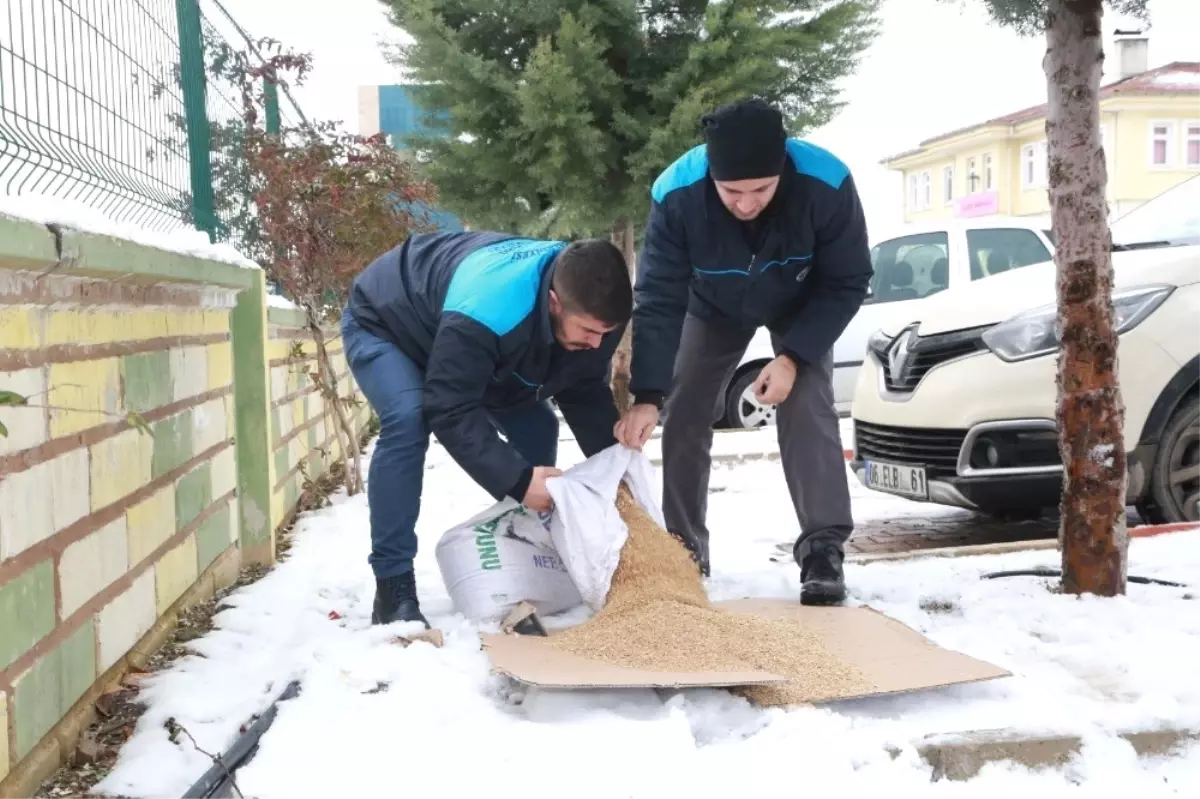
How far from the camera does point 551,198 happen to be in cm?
1028

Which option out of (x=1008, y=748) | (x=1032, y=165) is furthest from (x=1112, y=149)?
(x=1008, y=748)

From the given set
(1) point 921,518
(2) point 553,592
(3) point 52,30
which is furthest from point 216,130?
(1) point 921,518

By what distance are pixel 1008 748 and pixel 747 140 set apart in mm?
1672

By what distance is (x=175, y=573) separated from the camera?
3188 millimetres

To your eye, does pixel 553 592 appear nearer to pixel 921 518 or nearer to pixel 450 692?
pixel 450 692

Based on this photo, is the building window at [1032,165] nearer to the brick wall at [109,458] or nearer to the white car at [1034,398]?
the white car at [1034,398]

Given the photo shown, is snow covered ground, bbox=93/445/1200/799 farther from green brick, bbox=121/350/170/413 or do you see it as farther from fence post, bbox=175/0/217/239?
fence post, bbox=175/0/217/239

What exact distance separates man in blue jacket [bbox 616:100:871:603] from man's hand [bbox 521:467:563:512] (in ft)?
1.03

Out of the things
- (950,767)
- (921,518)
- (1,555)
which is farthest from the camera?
(921,518)

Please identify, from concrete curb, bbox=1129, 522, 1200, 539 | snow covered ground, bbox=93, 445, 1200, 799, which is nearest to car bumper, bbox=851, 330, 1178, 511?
concrete curb, bbox=1129, 522, 1200, 539

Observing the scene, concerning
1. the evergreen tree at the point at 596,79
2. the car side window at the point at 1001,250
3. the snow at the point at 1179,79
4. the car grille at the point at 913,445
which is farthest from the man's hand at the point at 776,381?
the snow at the point at 1179,79

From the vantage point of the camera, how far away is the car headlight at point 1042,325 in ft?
13.4

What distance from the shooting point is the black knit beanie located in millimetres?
3025

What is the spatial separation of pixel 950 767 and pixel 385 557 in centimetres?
161
